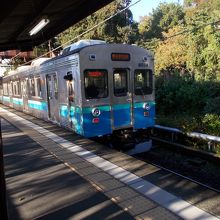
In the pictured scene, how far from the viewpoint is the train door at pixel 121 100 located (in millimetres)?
11180

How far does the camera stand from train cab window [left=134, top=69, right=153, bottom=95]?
1158 centimetres

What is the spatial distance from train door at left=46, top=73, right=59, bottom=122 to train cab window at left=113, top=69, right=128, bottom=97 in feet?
9.34

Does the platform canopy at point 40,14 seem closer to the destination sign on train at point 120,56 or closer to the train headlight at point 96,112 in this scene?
the destination sign on train at point 120,56

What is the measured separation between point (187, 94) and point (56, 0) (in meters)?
9.82

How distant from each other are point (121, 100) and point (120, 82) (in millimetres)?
571

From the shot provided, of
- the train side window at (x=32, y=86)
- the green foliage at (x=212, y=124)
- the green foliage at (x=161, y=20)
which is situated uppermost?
the green foliage at (x=161, y=20)

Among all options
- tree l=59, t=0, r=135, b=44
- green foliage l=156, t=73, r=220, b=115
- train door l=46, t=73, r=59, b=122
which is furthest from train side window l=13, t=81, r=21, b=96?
tree l=59, t=0, r=135, b=44

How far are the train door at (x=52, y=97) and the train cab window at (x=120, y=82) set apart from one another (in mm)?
2848

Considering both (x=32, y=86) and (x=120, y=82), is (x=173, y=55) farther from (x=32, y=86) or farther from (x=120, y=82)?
(x=120, y=82)

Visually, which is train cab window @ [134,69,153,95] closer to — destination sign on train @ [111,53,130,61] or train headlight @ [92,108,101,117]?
destination sign on train @ [111,53,130,61]

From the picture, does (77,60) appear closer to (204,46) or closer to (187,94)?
(187,94)

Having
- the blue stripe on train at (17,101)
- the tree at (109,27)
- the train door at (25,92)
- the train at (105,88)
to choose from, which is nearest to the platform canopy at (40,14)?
the train at (105,88)

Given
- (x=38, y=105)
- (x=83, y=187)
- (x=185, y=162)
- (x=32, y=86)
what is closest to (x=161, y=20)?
(x=32, y=86)

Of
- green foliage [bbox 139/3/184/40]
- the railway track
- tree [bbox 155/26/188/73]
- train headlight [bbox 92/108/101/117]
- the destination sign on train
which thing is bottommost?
the railway track
